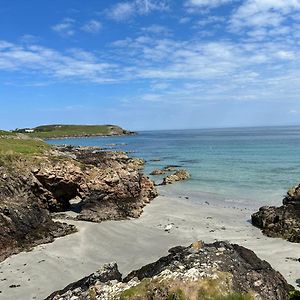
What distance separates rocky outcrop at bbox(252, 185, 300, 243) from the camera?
1101 inches

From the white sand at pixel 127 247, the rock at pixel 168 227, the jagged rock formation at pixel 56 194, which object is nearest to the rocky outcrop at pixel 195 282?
the white sand at pixel 127 247

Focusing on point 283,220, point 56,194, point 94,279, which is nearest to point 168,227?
point 283,220

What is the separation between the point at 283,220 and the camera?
2948 centimetres

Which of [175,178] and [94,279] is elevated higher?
[94,279]

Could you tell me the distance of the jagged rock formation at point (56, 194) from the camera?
86.7ft

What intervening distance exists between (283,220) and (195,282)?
19324mm

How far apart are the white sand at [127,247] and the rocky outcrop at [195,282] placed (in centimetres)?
547

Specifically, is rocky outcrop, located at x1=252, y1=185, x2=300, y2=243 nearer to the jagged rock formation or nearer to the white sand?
the white sand

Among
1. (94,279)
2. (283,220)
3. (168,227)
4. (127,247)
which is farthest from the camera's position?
(168,227)

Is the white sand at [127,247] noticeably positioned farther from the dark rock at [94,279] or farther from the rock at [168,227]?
the dark rock at [94,279]

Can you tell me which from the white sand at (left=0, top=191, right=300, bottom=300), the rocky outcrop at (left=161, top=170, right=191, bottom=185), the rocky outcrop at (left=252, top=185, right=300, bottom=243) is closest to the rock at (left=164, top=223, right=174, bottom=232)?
the white sand at (left=0, top=191, right=300, bottom=300)

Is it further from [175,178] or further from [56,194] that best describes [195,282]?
[175,178]

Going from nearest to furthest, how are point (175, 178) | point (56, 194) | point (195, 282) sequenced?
1. point (195, 282)
2. point (56, 194)
3. point (175, 178)

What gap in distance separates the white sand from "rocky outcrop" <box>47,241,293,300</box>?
5468 mm
